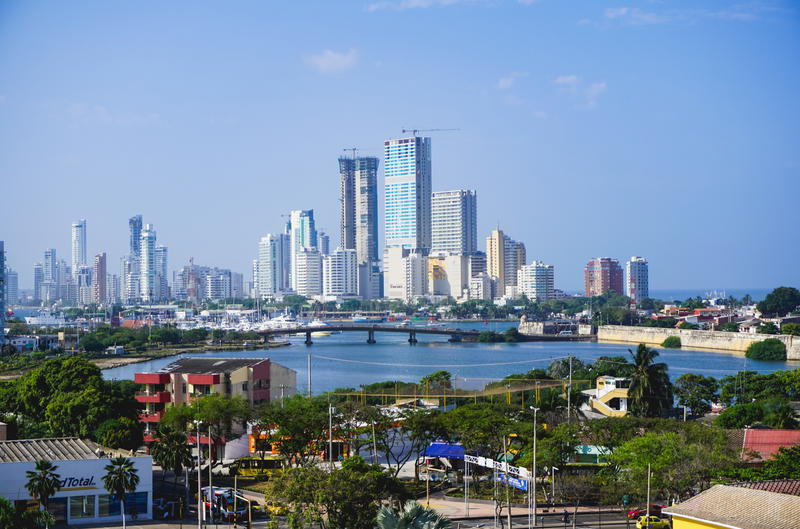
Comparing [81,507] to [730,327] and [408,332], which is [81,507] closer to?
[730,327]

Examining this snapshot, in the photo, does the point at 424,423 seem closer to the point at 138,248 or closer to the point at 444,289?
the point at 444,289

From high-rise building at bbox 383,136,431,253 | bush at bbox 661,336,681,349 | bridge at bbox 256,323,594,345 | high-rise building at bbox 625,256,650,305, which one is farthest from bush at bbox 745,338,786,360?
high-rise building at bbox 383,136,431,253

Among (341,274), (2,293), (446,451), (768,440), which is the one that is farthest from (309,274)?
(768,440)

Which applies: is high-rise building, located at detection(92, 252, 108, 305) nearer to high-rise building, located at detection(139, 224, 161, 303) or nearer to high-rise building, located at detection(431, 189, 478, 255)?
high-rise building, located at detection(139, 224, 161, 303)

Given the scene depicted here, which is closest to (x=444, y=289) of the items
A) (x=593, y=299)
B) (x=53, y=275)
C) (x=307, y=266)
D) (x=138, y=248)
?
(x=307, y=266)

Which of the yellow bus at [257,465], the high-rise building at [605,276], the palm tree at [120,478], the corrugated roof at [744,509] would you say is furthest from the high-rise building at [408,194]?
the corrugated roof at [744,509]

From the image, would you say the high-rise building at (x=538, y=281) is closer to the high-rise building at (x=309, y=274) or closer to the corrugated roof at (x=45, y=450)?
the high-rise building at (x=309, y=274)
